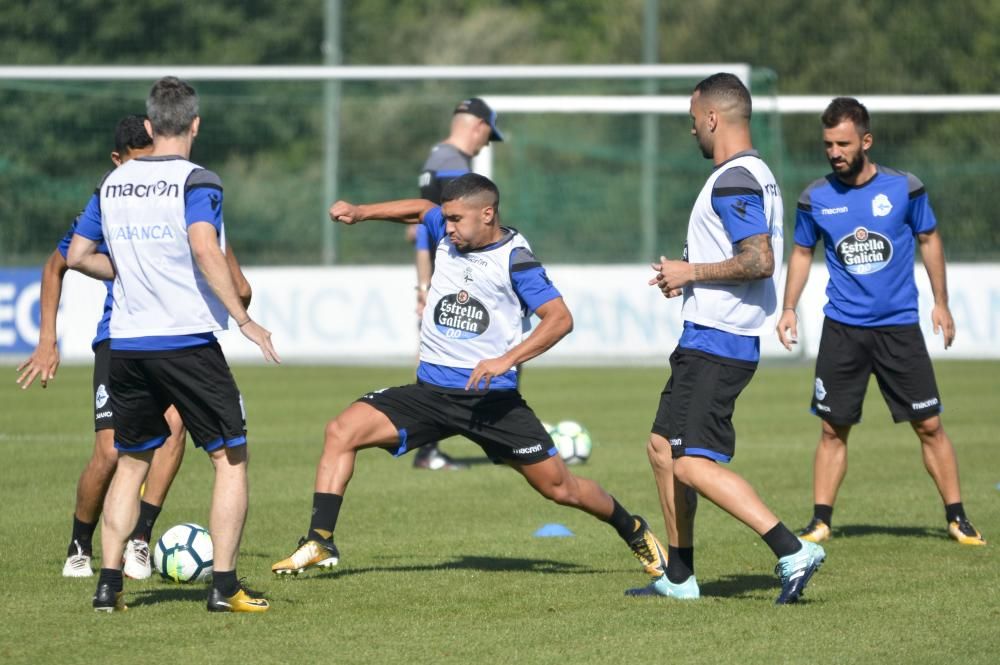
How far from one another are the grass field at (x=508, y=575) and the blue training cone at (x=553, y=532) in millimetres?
103

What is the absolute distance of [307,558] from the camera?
735 centimetres

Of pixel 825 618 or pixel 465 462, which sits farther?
pixel 465 462

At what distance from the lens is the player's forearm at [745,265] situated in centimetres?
660

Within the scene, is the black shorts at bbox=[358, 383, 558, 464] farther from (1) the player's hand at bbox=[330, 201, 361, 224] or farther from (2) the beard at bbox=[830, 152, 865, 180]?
(2) the beard at bbox=[830, 152, 865, 180]

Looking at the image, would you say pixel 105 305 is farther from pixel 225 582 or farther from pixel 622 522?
pixel 622 522

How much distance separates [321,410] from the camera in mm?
15867

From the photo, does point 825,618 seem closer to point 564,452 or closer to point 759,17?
point 564,452

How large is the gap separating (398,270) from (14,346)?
5090 mm

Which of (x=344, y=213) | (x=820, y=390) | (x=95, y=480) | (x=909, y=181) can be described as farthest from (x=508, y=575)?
(x=909, y=181)

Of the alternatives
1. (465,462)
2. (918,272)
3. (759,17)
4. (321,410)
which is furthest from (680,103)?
(759,17)

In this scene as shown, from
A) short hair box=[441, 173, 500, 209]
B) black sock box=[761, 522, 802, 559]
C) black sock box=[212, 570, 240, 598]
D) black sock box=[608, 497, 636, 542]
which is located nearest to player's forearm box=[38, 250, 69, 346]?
black sock box=[212, 570, 240, 598]

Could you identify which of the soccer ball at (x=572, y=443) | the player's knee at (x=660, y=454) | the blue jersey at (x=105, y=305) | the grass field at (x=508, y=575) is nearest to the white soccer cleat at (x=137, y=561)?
the grass field at (x=508, y=575)

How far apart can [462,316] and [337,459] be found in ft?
2.98

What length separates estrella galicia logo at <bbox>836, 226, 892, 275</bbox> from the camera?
8805mm
